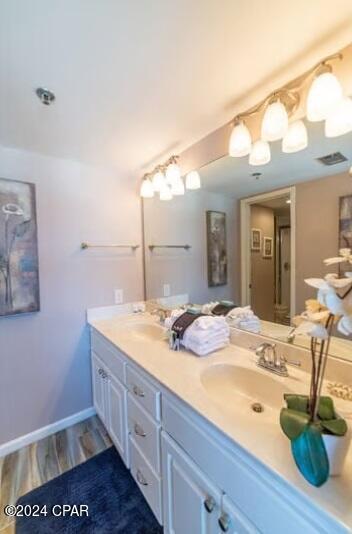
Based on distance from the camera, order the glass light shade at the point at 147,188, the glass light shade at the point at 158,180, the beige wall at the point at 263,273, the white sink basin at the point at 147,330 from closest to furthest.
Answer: the beige wall at the point at 263,273, the white sink basin at the point at 147,330, the glass light shade at the point at 158,180, the glass light shade at the point at 147,188

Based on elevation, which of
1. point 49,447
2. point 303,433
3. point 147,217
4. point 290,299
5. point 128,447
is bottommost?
point 49,447

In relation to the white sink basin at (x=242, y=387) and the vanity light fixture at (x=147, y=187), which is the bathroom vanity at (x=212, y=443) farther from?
the vanity light fixture at (x=147, y=187)

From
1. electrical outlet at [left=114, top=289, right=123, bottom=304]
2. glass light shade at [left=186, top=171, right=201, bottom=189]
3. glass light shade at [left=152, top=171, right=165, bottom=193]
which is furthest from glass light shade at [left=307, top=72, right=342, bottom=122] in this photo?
electrical outlet at [left=114, top=289, right=123, bottom=304]

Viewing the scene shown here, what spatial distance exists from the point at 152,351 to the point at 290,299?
79 cm

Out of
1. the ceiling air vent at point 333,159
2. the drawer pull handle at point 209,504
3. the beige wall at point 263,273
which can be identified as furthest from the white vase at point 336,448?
the ceiling air vent at point 333,159

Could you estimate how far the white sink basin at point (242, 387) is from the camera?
1032 mm

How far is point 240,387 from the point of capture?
116cm

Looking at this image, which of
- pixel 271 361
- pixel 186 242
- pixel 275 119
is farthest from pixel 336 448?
pixel 186 242

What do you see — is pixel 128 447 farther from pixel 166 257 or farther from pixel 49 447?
pixel 166 257

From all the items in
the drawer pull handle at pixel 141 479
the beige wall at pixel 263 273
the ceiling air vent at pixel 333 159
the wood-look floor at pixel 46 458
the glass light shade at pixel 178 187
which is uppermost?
the glass light shade at pixel 178 187

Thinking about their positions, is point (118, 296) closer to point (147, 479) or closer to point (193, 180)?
point (193, 180)

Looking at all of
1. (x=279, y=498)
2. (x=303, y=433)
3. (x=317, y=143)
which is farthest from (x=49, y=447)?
(x=317, y=143)

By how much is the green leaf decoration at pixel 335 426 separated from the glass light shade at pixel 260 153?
45.4 inches

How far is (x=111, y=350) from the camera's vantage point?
1604mm
